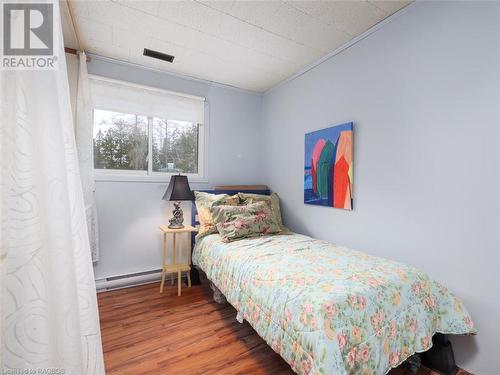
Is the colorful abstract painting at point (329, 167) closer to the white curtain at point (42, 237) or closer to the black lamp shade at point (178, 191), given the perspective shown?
the black lamp shade at point (178, 191)

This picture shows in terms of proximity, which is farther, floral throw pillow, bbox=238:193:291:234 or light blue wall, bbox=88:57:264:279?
floral throw pillow, bbox=238:193:291:234

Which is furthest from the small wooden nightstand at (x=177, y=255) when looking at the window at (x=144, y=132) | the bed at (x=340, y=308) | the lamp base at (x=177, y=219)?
the bed at (x=340, y=308)

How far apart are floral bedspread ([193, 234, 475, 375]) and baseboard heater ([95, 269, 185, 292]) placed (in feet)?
4.41

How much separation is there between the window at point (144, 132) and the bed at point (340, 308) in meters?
1.66

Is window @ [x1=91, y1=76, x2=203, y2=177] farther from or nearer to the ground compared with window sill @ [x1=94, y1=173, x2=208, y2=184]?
farther from the ground

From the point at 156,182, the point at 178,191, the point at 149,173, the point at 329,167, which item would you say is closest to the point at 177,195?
the point at 178,191

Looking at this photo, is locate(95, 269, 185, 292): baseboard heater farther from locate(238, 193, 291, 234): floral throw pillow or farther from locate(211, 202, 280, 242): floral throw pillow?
locate(238, 193, 291, 234): floral throw pillow

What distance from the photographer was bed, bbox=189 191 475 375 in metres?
1.13

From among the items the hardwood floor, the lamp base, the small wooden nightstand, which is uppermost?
the lamp base

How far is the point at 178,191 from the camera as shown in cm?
258

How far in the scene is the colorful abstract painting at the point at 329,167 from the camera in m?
2.23

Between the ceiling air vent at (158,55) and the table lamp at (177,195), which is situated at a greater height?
the ceiling air vent at (158,55)

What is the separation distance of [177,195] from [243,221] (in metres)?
0.75

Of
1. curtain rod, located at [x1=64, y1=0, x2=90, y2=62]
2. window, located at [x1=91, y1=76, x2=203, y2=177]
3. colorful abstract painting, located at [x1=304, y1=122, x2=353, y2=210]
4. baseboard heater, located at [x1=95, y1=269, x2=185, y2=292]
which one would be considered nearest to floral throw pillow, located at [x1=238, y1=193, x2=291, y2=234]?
colorful abstract painting, located at [x1=304, y1=122, x2=353, y2=210]
